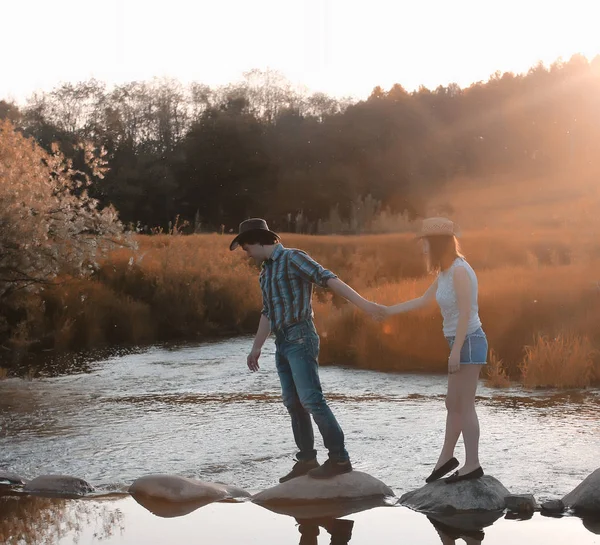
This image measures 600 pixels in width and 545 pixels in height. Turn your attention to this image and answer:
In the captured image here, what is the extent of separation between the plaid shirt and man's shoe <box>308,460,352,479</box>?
1121 mm

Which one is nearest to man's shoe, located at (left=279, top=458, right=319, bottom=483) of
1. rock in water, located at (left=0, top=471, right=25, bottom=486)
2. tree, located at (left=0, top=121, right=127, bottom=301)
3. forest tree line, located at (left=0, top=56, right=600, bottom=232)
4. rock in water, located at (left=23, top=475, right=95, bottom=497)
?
rock in water, located at (left=23, top=475, right=95, bottom=497)

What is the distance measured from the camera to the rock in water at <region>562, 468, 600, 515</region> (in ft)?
23.4

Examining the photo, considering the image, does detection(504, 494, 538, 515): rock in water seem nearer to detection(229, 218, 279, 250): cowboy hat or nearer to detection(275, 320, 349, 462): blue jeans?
detection(275, 320, 349, 462): blue jeans

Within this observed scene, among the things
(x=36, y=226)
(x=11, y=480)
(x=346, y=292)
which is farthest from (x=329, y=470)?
(x=36, y=226)

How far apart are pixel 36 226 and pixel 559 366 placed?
31.0 ft

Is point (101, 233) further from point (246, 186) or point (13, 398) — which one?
point (246, 186)

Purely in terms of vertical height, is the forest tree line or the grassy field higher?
the forest tree line

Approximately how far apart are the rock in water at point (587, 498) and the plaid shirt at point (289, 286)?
91.6 inches

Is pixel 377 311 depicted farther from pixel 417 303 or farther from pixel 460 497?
pixel 460 497

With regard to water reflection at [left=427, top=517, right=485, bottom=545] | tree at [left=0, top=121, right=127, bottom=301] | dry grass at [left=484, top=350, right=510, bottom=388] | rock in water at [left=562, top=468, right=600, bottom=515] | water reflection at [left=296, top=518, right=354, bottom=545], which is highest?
tree at [left=0, top=121, right=127, bottom=301]

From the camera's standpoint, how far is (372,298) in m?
18.2

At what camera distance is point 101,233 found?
19859 millimetres

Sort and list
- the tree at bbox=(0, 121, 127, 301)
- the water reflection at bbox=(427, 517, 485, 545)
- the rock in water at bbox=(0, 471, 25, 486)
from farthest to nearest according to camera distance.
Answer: the tree at bbox=(0, 121, 127, 301) → the rock in water at bbox=(0, 471, 25, 486) → the water reflection at bbox=(427, 517, 485, 545)

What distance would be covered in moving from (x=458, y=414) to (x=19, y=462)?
4271mm
